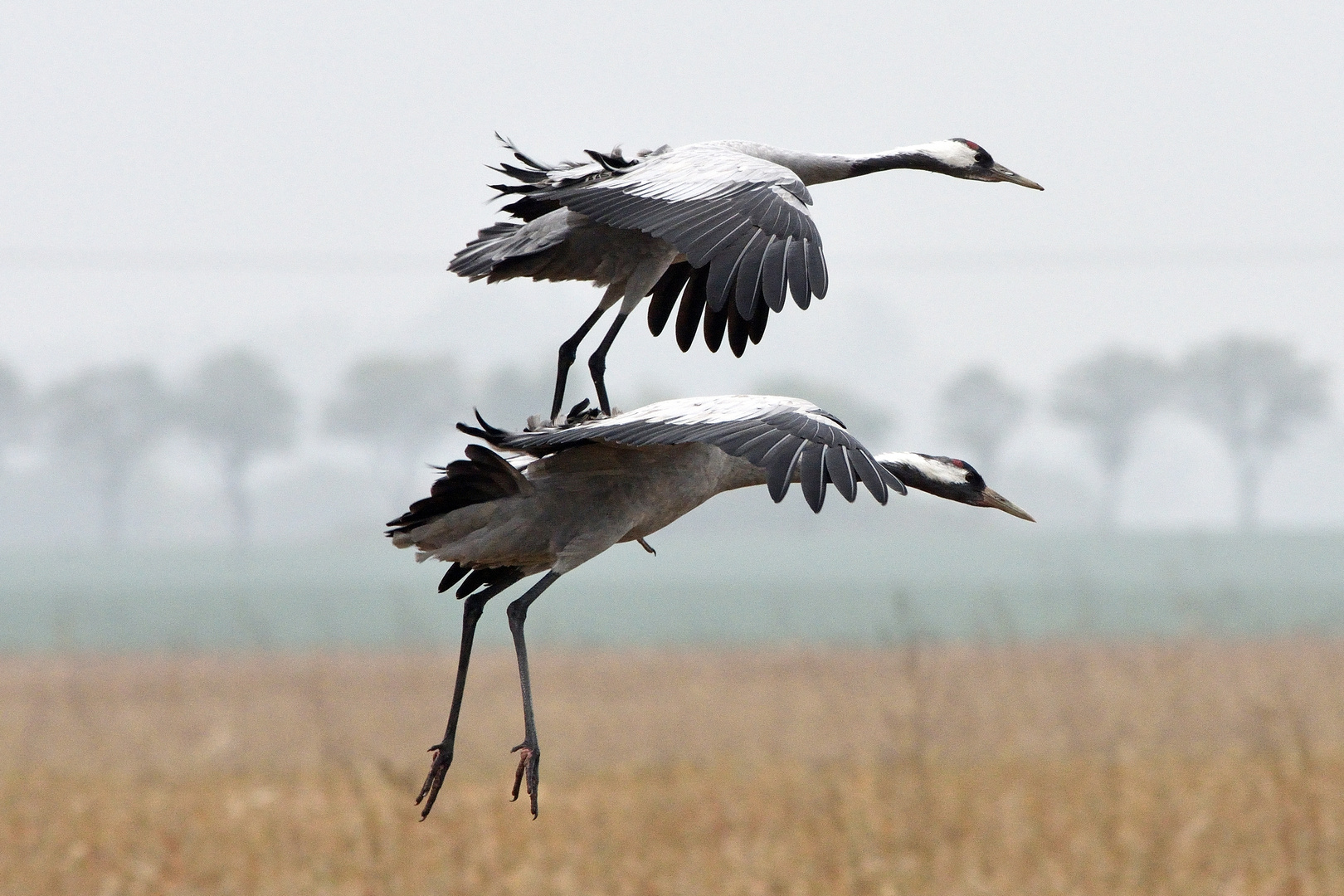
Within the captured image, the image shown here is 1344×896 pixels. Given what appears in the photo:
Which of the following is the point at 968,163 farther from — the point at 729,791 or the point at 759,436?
the point at 729,791

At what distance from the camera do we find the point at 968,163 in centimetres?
279

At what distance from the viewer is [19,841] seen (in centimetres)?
1024

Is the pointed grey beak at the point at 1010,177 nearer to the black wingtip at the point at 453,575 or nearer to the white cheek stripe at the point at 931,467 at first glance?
the white cheek stripe at the point at 931,467

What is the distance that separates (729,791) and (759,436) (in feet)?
32.7

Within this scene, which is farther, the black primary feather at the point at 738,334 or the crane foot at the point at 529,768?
the black primary feather at the point at 738,334

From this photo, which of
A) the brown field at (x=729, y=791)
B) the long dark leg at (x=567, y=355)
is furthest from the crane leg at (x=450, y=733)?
the brown field at (x=729, y=791)

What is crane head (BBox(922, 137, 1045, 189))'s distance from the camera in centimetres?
278

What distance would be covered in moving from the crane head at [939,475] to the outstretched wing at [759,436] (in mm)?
318

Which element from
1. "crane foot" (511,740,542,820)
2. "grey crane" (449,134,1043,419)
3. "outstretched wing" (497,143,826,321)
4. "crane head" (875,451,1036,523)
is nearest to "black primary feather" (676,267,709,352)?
"grey crane" (449,134,1043,419)

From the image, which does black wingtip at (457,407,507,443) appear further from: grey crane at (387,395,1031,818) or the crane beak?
the crane beak

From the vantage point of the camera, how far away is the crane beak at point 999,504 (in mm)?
2663

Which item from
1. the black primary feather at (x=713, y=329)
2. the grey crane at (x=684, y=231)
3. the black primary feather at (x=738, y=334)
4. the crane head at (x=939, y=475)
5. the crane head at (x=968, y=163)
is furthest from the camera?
the crane head at (x=968, y=163)

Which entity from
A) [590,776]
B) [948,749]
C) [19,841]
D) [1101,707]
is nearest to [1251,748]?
[948,749]

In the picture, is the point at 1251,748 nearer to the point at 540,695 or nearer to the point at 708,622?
the point at 540,695
